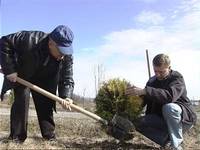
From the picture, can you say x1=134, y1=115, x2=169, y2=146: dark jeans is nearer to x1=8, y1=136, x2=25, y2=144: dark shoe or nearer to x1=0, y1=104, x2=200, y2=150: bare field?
x1=0, y1=104, x2=200, y2=150: bare field

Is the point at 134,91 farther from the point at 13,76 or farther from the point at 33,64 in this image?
the point at 13,76

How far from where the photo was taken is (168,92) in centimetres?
598

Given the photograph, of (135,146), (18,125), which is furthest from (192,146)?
(18,125)

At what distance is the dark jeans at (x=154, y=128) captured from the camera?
20.4ft

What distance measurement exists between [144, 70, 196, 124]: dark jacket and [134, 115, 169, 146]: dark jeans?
0.14 metres

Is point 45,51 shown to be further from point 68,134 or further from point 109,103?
point 68,134

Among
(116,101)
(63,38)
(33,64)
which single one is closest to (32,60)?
(33,64)

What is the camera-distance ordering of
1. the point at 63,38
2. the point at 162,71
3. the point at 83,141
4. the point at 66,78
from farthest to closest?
1. the point at 83,141
2. the point at 66,78
3. the point at 162,71
4. the point at 63,38

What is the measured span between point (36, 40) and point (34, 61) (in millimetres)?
308

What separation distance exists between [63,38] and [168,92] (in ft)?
5.34

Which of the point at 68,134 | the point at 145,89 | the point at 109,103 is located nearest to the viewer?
the point at 145,89

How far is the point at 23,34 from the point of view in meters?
6.16

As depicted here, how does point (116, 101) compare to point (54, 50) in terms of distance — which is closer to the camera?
point (54, 50)

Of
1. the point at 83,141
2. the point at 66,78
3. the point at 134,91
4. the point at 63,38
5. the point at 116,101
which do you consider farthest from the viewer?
the point at 83,141
